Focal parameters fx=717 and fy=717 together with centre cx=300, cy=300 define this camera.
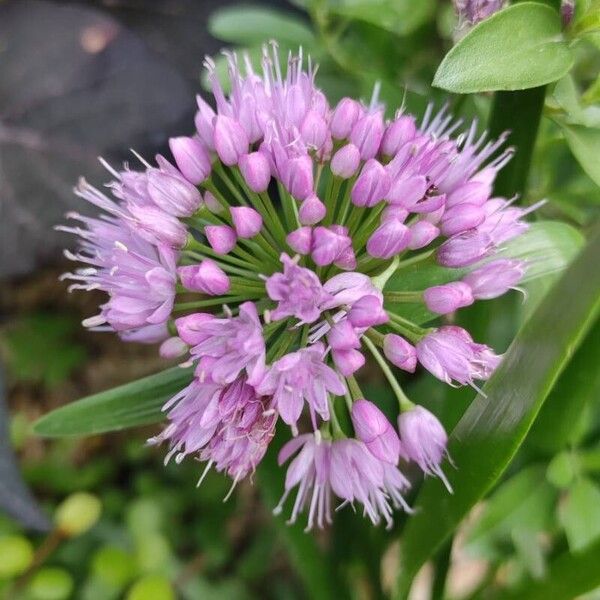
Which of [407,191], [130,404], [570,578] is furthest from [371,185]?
[570,578]

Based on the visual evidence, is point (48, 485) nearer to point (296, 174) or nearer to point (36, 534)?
point (36, 534)

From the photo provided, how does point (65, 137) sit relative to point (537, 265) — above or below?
below

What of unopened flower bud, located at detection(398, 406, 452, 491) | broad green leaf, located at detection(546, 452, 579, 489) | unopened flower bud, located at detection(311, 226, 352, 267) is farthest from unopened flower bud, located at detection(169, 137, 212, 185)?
broad green leaf, located at detection(546, 452, 579, 489)

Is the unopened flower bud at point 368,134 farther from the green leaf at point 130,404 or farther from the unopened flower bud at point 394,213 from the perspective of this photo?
the green leaf at point 130,404

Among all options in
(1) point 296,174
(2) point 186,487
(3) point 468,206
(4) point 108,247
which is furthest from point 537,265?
(2) point 186,487

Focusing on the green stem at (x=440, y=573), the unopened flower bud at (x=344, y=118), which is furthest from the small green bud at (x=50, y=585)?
the unopened flower bud at (x=344, y=118)

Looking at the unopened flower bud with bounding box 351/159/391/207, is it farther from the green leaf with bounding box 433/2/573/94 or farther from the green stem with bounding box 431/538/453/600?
the green stem with bounding box 431/538/453/600
